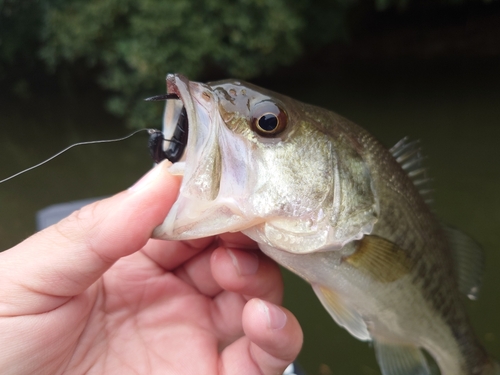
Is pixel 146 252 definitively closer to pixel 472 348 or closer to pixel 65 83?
pixel 472 348

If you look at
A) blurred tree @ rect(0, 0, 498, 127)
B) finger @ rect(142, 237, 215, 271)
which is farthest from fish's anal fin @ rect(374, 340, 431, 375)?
blurred tree @ rect(0, 0, 498, 127)

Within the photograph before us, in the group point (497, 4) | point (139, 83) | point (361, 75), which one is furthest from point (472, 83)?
point (139, 83)

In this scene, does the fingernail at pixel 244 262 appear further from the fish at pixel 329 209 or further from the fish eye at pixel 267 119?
the fish eye at pixel 267 119

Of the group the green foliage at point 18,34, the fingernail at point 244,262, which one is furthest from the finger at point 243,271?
the green foliage at point 18,34

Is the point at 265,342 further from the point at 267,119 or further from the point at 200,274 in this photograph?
the point at 267,119

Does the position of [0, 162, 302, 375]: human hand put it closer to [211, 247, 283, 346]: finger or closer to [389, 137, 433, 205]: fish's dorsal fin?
[211, 247, 283, 346]: finger

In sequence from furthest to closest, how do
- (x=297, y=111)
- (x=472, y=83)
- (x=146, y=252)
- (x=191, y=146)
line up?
(x=472, y=83) → (x=146, y=252) → (x=297, y=111) → (x=191, y=146)
